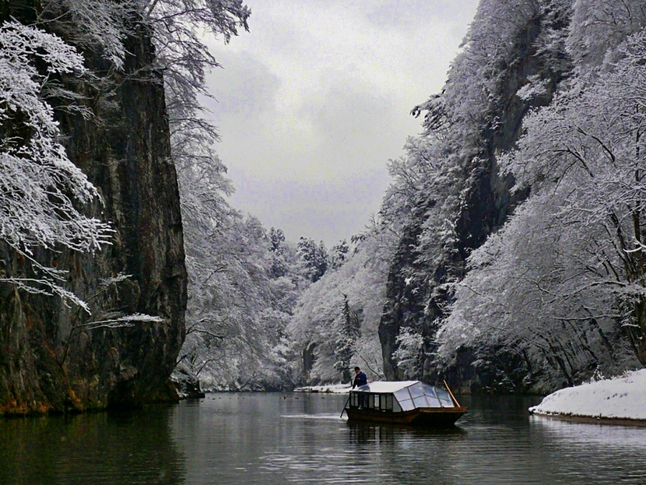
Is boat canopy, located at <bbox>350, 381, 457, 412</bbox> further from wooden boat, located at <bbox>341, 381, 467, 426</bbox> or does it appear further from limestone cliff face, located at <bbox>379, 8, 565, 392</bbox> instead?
limestone cliff face, located at <bbox>379, 8, 565, 392</bbox>

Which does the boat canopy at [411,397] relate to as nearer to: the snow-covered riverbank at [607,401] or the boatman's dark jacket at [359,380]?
the boatman's dark jacket at [359,380]

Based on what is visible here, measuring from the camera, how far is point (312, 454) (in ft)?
57.9

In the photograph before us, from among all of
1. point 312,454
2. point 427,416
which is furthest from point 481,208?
point 312,454

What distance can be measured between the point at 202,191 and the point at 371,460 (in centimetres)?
4045

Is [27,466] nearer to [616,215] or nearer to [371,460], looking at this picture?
[371,460]

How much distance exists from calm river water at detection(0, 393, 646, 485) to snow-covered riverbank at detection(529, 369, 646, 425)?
1224 mm

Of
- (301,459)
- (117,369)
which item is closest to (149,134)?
(117,369)

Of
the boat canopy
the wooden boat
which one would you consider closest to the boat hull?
the wooden boat

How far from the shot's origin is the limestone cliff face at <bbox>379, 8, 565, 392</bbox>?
6219cm

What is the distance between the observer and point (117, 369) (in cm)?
3494

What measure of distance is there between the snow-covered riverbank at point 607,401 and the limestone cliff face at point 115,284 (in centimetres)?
1792

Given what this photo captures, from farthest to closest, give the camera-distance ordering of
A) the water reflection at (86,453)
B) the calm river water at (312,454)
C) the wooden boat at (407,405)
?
1. the wooden boat at (407,405)
2. the calm river water at (312,454)
3. the water reflection at (86,453)

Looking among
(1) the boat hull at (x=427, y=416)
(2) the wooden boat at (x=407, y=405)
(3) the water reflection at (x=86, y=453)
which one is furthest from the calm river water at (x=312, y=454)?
(2) the wooden boat at (x=407, y=405)

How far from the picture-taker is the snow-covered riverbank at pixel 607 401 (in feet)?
85.6
